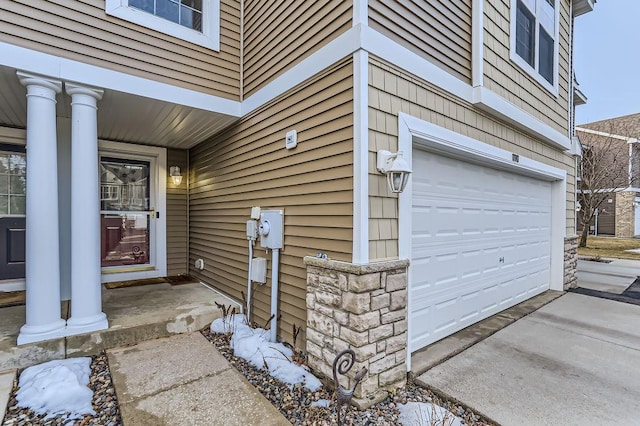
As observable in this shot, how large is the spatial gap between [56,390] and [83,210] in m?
1.47

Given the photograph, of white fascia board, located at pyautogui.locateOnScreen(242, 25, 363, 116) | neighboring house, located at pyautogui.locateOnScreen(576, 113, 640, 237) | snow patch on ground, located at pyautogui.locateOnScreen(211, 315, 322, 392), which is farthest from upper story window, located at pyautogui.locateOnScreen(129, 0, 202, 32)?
neighboring house, located at pyautogui.locateOnScreen(576, 113, 640, 237)

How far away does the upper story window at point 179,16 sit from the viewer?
325cm

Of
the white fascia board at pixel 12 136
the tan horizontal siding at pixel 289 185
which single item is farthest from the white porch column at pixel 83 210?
the white fascia board at pixel 12 136

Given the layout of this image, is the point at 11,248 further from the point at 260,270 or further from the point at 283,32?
the point at 283,32

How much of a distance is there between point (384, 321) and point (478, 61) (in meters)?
2.83

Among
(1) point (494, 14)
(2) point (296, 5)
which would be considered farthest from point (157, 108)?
(1) point (494, 14)

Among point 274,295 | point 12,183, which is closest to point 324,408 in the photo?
point 274,295

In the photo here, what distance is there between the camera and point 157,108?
3625mm

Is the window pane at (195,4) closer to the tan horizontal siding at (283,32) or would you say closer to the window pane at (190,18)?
the window pane at (190,18)

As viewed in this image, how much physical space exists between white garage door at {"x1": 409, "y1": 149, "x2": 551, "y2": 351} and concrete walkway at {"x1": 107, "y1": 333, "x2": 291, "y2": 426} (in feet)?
4.89

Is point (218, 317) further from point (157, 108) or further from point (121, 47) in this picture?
point (121, 47)

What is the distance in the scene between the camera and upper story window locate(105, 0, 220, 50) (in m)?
3.25

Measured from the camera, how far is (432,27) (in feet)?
9.84

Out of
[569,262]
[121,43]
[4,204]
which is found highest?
[121,43]
